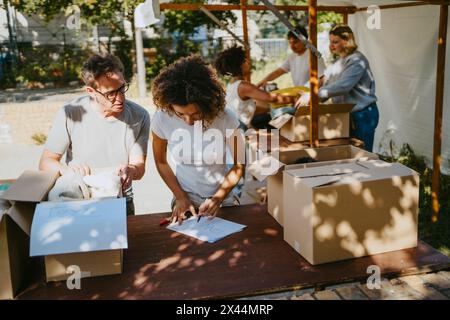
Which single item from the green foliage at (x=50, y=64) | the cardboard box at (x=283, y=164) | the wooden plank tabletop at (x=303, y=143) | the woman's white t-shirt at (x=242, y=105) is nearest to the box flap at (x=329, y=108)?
the wooden plank tabletop at (x=303, y=143)

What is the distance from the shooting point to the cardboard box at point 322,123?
3.62 m

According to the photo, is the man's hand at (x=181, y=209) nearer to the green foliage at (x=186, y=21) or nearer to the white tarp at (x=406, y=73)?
the white tarp at (x=406, y=73)

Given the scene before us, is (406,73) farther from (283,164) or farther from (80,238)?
(80,238)

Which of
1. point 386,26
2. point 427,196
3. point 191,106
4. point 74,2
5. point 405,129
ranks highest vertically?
point 74,2

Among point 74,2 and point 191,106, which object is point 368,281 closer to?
point 191,106

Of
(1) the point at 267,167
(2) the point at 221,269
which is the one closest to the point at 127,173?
(1) the point at 267,167

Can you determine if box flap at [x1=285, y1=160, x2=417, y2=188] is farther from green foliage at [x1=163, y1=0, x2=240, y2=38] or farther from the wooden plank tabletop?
green foliage at [x1=163, y1=0, x2=240, y2=38]

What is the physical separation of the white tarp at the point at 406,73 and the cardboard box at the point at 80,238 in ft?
13.2

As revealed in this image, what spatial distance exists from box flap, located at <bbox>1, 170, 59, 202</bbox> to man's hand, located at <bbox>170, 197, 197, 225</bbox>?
1.79ft

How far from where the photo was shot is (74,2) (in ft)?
33.3

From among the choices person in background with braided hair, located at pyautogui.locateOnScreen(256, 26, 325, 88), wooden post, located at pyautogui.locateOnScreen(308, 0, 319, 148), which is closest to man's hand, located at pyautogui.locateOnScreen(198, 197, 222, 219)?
wooden post, located at pyautogui.locateOnScreen(308, 0, 319, 148)

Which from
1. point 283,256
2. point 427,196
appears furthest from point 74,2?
point 283,256
